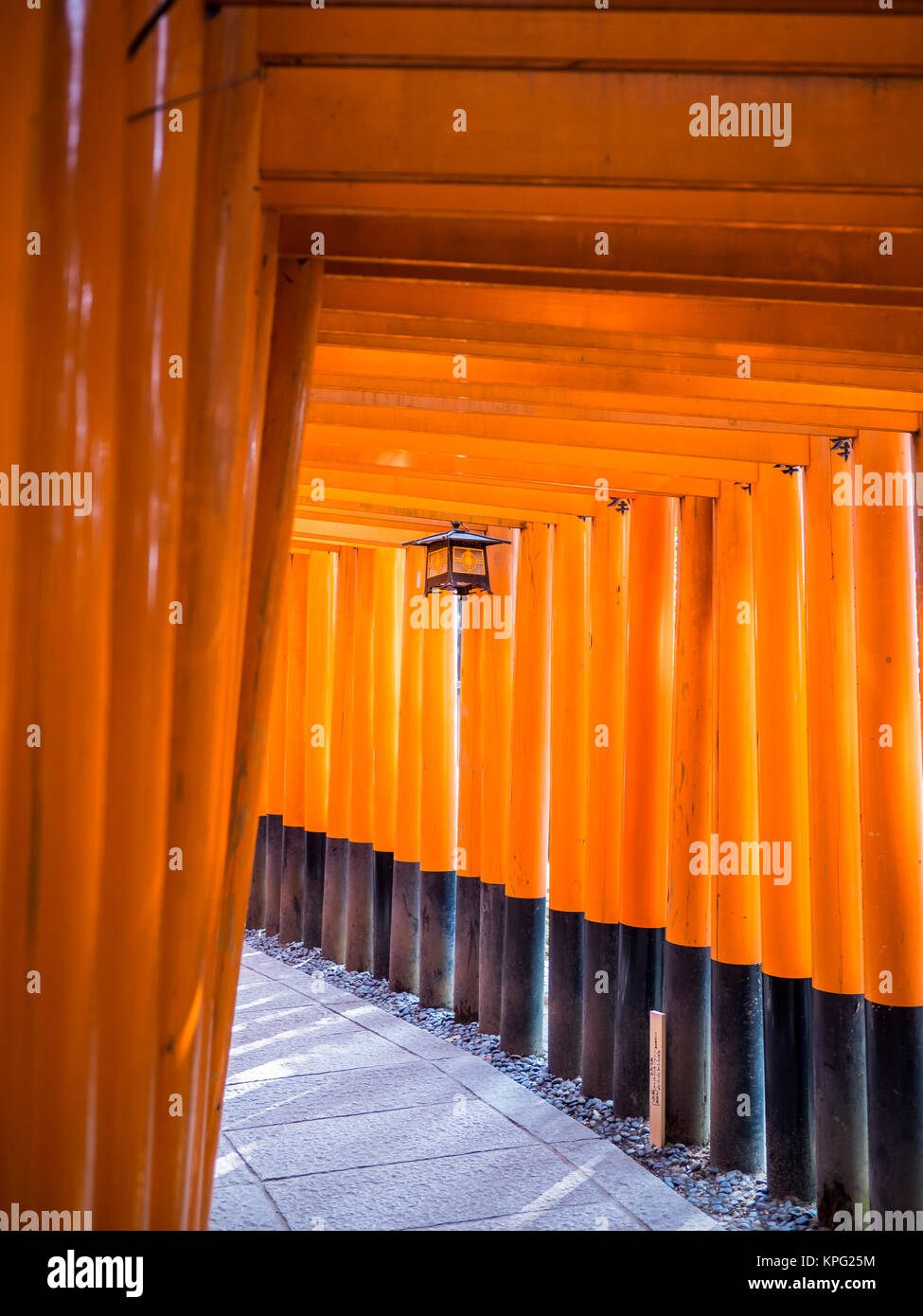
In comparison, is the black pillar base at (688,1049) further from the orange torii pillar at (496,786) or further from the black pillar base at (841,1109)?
the orange torii pillar at (496,786)

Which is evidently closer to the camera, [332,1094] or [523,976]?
[332,1094]

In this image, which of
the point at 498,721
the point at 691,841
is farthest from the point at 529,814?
the point at 691,841

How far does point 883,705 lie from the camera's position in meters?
5.17

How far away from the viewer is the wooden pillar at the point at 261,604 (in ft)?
10.5

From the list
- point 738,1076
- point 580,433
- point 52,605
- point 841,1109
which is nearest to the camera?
point 52,605

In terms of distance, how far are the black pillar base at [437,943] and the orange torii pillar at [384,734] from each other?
37.7 inches

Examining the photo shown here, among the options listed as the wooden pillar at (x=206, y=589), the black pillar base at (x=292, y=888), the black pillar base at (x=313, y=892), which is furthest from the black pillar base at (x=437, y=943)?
the wooden pillar at (x=206, y=589)

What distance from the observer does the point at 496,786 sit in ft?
29.0

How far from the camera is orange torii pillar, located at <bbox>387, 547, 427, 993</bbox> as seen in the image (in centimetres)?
1030

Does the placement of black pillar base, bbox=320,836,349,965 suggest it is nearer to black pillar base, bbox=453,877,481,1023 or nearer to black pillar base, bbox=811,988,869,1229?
black pillar base, bbox=453,877,481,1023

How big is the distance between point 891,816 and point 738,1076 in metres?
1.93

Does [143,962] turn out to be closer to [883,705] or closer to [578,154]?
[578,154]

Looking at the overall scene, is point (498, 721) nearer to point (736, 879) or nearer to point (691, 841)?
point (691, 841)

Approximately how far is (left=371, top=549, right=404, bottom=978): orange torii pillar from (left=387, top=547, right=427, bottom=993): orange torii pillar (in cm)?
31
